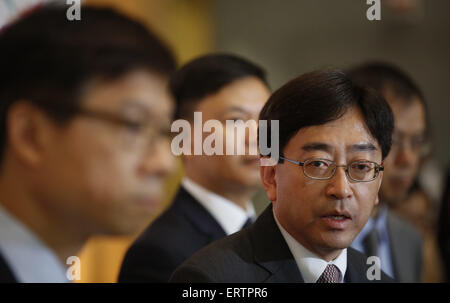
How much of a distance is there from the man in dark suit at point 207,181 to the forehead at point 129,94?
0.15m

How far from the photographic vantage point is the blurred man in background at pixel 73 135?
3.99 ft

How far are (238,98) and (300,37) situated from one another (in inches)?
62.5

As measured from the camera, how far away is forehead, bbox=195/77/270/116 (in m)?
1.42

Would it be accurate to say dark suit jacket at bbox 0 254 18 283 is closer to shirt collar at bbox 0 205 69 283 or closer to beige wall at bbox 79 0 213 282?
shirt collar at bbox 0 205 69 283

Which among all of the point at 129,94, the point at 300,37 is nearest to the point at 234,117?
the point at 129,94

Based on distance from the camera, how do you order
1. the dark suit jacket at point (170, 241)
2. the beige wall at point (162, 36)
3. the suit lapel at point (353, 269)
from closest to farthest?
the suit lapel at point (353, 269) < the dark suit jacket at point (170, 241) < the beige wall at point (162, 36)

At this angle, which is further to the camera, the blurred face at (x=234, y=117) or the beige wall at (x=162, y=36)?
the beige wall at (x=162, y=36)

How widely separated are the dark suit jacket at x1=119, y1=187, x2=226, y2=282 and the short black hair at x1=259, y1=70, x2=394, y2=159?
343 mm

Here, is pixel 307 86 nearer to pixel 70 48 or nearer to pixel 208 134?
pixel 208 134

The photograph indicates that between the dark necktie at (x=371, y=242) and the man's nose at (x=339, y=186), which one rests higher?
the man's nose at (x=339, y=186)

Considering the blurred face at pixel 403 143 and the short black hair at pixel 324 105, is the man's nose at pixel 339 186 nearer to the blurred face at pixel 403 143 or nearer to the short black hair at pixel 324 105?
the short black hair at pixel 324 105

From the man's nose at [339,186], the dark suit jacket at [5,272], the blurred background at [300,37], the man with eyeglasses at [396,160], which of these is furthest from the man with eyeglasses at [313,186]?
the dark suit jacket at [5,272]

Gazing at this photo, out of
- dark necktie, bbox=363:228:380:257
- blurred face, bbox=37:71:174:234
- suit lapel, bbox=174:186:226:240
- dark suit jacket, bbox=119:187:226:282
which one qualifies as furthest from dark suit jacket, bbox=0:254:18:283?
dark necktie, bbox=363:228:380:257
